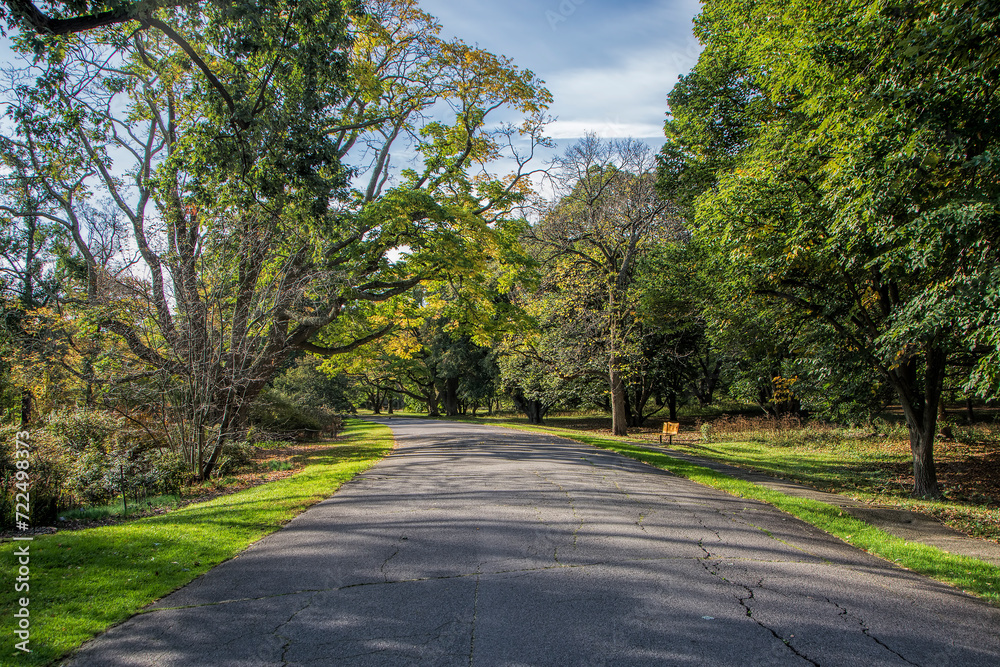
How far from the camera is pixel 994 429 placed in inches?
775

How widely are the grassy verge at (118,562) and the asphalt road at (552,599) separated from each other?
254 millimetres

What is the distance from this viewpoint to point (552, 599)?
445 centimetres

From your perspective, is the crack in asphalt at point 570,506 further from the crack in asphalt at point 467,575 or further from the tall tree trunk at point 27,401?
the tall tree trunk at point 27,401

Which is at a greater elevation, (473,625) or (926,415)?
(926,415)

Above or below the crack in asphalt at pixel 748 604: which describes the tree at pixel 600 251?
above

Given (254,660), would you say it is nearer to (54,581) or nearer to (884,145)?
(54,581)

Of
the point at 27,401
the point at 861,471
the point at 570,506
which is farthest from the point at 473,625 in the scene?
the point at 27,401

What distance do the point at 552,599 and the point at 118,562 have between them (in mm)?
4427

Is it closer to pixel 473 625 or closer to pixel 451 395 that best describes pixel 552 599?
pixel 473 625

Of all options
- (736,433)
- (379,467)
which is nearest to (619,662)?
(379,467)

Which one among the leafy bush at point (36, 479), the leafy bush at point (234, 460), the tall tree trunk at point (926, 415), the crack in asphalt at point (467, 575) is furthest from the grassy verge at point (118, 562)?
the tall tree trunk at point (926, 415)

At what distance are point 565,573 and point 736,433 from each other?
22.3 metres

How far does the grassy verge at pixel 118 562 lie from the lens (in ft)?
13.0

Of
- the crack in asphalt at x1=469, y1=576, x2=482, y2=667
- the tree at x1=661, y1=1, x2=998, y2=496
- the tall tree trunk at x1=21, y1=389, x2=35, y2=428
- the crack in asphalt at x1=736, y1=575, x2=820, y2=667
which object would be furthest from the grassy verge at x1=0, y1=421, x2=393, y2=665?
the tall tree trunk at x1=21, y1=389, x2=35, y2=428
